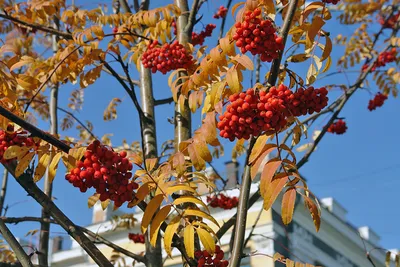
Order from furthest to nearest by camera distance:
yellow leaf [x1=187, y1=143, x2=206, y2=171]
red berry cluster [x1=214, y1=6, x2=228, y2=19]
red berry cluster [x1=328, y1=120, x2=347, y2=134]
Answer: red berry cluster [x1=328, y1=120, x2=347, y2=134] < red berry cluster [x1=214, y1=6, x2=228, y2=19] < yellow leaf [x1=187, y1=143, x2=206, y2=171]

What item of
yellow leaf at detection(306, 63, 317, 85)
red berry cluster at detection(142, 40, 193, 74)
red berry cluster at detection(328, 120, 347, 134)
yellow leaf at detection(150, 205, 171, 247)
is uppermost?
red berry cluster at detection(328, 120, 347, 134)

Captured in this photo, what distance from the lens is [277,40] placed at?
1.87 metres

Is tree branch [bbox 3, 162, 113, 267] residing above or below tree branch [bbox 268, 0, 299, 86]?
below

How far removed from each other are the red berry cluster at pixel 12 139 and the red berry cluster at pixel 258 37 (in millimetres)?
813

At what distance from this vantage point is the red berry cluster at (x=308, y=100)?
1.77 m

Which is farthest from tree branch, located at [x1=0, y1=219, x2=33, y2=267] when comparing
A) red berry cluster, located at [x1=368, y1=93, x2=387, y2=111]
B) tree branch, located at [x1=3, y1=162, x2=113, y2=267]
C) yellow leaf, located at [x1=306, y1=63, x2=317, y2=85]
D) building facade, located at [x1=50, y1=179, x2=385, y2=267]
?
building facade, located at [x1=50, y1=179, x2=385, y2=267]

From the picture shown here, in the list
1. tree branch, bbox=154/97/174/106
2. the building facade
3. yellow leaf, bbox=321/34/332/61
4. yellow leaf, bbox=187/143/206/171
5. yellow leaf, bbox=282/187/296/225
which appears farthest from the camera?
the building facade

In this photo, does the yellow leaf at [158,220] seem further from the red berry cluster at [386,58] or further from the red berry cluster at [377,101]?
the red berry cluster at [377,101]

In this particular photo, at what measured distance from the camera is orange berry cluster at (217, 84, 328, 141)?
168 cm

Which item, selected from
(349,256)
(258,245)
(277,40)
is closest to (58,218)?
(277,40)

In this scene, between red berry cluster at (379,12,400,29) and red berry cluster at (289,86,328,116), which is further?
red berry cluster at (379,12,400,29)

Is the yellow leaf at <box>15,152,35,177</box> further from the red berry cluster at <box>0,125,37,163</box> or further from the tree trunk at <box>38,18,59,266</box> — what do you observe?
the tree trunk at <box>38,18,59,266</box>

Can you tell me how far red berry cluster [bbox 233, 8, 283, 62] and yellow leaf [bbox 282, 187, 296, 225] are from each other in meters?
0.48

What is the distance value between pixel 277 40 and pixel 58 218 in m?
0.99
